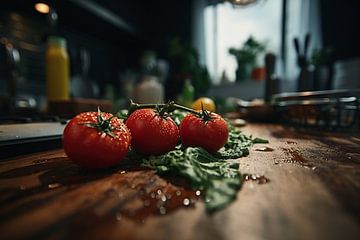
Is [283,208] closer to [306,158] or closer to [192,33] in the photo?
[306,158]

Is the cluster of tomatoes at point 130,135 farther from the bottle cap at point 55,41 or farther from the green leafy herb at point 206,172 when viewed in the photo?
the bottle cap at point 55,41

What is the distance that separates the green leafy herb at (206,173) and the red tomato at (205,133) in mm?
49

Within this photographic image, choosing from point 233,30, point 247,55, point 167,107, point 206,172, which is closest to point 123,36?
point 233,30

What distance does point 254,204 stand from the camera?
213 mm

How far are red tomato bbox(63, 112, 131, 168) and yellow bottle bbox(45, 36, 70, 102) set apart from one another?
0.94 m

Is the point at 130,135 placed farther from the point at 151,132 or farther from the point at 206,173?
the point at 206,173

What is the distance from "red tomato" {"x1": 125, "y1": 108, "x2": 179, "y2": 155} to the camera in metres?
0.37

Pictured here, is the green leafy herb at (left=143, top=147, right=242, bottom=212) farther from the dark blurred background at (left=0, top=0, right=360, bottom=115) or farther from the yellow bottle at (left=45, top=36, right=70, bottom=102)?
the dark blurred background at (left=0, top=0, right=360, bottom=115)

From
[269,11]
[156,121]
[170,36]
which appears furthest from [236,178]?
[170,36]

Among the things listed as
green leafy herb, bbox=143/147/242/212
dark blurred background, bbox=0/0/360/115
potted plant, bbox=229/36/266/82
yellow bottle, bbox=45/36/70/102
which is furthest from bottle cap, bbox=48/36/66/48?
potted plant, bbox=229/36/266/82

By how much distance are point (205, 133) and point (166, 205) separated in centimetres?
19

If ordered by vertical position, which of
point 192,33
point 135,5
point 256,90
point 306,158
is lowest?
point 306,158

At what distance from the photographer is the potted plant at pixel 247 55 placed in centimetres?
196

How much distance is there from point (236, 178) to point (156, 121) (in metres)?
0.17
